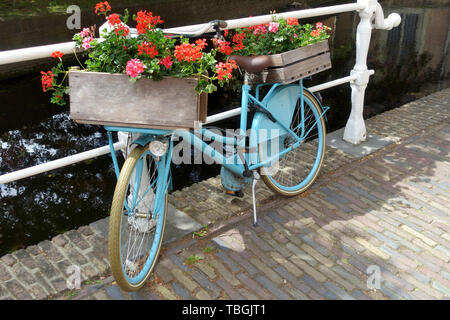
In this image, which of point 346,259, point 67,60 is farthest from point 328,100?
point 67,60

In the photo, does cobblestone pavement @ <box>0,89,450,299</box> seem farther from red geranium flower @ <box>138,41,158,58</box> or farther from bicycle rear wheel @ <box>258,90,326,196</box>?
red geranium flower @ <box>138,41,158,58</box>

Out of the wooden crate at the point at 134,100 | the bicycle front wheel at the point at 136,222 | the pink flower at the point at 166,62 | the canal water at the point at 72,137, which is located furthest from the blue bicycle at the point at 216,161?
the canal water at the point at 72,137

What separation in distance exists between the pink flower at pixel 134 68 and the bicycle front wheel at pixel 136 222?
0.51 meters

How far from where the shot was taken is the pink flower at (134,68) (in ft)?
7.45

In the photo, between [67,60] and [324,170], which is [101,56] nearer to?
[324,170]

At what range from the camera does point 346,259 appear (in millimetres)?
3164

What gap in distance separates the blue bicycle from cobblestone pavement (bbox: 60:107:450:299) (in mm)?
185

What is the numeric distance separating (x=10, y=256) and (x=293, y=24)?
8.90 ft

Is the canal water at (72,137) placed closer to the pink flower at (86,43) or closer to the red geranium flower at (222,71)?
the pink flower at (86,43)

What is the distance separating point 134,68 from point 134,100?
0.68ft

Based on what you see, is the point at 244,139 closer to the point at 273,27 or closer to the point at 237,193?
the point at 237,193

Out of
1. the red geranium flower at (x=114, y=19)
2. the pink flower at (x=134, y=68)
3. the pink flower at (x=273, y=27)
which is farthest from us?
the pink flower at (x=273, y=27)

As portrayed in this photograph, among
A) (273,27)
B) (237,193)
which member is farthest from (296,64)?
(237,193)

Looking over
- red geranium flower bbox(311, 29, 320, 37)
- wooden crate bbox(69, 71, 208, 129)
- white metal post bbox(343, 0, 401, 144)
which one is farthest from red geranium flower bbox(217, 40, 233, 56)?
white metal post bbox(343, 0, 401, 144)
